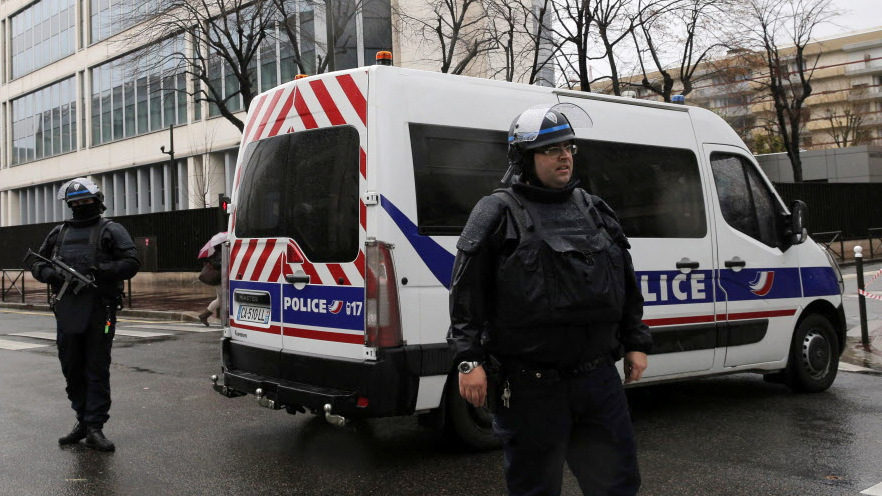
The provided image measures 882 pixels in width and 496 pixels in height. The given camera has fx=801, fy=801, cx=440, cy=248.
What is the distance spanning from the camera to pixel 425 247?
193 inches

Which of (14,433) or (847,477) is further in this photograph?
(14,433)

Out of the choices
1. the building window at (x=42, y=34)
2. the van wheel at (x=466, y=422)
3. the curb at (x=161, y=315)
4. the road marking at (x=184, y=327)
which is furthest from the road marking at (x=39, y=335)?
the building window at (x=42, y=34)

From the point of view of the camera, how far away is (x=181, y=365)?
953cm

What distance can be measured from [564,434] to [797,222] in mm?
4455

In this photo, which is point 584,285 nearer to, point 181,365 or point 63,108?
point 181,365

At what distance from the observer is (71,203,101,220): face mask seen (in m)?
5.78

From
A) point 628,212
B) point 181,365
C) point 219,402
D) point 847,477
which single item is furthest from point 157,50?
point 847,477

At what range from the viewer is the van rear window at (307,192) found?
495cm

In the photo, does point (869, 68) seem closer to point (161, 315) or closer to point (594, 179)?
point (161, 315)

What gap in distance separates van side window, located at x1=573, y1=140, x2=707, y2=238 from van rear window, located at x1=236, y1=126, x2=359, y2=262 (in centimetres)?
169

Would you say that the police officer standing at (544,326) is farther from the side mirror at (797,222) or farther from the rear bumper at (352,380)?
the side mirror at (797,222)

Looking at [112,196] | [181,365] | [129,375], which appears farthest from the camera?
[112,196]

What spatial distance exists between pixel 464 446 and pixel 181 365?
544cm

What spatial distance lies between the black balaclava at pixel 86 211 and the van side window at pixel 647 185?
3469 mm
